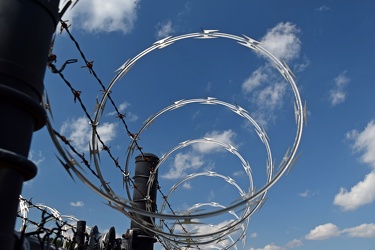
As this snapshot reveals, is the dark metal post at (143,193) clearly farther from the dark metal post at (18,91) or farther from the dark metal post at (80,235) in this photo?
the dark metal post at (18,91)

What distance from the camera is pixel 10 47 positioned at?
196cm

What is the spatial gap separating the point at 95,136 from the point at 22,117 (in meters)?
2.67

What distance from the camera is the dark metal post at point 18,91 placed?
1840 millimetres

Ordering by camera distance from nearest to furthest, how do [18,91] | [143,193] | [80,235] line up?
1. [18,91]
2. [80,235]
3. [143,193]

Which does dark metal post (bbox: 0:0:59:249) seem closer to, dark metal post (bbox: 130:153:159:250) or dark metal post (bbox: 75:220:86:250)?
dark metal post (bbox: 75:220:86:250)

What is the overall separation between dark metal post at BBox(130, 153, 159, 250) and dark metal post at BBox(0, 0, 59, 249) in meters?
5.24

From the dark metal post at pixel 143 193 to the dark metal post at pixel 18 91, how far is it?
5239 mm

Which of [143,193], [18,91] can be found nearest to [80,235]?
[143,193]

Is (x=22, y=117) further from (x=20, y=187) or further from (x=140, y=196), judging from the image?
(x=140, y=196)

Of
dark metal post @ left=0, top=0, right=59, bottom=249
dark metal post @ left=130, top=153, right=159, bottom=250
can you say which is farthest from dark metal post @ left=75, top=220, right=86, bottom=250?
dark metal post @ left=0, top=0, right=59, bottom=249

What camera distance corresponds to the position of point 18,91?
1.90 meters

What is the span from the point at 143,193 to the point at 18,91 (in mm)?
5760

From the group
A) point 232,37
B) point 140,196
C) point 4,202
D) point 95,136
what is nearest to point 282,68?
point 232,37

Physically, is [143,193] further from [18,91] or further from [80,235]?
[18,91]
